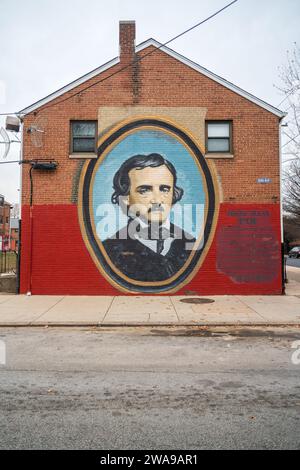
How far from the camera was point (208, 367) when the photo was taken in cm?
607

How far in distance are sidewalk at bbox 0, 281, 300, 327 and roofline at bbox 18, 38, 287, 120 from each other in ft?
22.3

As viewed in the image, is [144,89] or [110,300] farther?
[144,89]

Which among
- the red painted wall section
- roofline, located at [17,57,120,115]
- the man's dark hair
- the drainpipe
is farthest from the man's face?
roofline, located at [17,57,120,115]

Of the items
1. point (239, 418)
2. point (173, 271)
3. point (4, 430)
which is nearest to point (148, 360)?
point (239, 418)

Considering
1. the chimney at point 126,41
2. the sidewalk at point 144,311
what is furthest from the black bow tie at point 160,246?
the chimney at point 126,41

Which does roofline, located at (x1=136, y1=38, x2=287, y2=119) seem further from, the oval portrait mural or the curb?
the curb

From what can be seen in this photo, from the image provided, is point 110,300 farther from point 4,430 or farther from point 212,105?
point 4,430

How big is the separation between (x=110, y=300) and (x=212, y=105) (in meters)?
7.90

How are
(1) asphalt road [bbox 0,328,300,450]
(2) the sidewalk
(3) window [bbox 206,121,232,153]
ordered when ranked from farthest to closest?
Answer: (3) window [bbox 206,121,232,153]
(2) the sidewalk
(1) asphalt road [bbox 0,328,300,450]

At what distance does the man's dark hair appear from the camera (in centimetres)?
1398

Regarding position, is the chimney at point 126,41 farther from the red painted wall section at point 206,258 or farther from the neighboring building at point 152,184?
the red painted wall section at point 206,258

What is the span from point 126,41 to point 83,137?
3926 millimetres

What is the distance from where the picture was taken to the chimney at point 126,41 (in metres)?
14.2

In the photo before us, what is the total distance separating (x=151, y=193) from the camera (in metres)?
14.0
